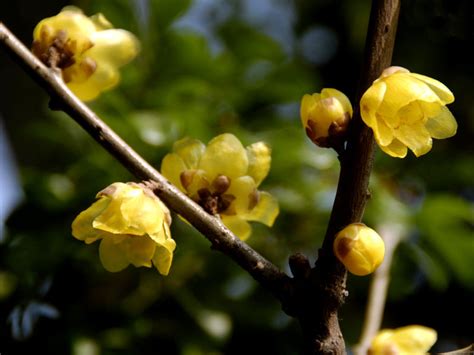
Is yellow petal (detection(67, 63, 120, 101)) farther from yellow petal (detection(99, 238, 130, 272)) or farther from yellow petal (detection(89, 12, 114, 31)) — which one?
yellow petal (detection(99, 238, 130, 272))

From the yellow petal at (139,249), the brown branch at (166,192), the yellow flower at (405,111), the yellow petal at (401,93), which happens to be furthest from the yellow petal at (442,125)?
the yellow petal at (139,249)

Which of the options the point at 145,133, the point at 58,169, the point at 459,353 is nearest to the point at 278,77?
the point at 145,133

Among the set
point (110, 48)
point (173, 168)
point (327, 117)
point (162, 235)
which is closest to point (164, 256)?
point (162, 235)

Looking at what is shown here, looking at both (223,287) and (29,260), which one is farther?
(223,287)

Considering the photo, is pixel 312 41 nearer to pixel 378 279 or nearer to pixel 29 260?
pixel 378 279

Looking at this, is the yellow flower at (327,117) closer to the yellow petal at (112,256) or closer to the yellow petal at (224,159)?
the yellow petal at (224,159)

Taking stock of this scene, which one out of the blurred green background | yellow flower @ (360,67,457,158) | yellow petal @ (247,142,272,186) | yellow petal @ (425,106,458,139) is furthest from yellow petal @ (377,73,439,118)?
the blurred green background

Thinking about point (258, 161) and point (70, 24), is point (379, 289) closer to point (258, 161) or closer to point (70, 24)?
point (258, 161)
